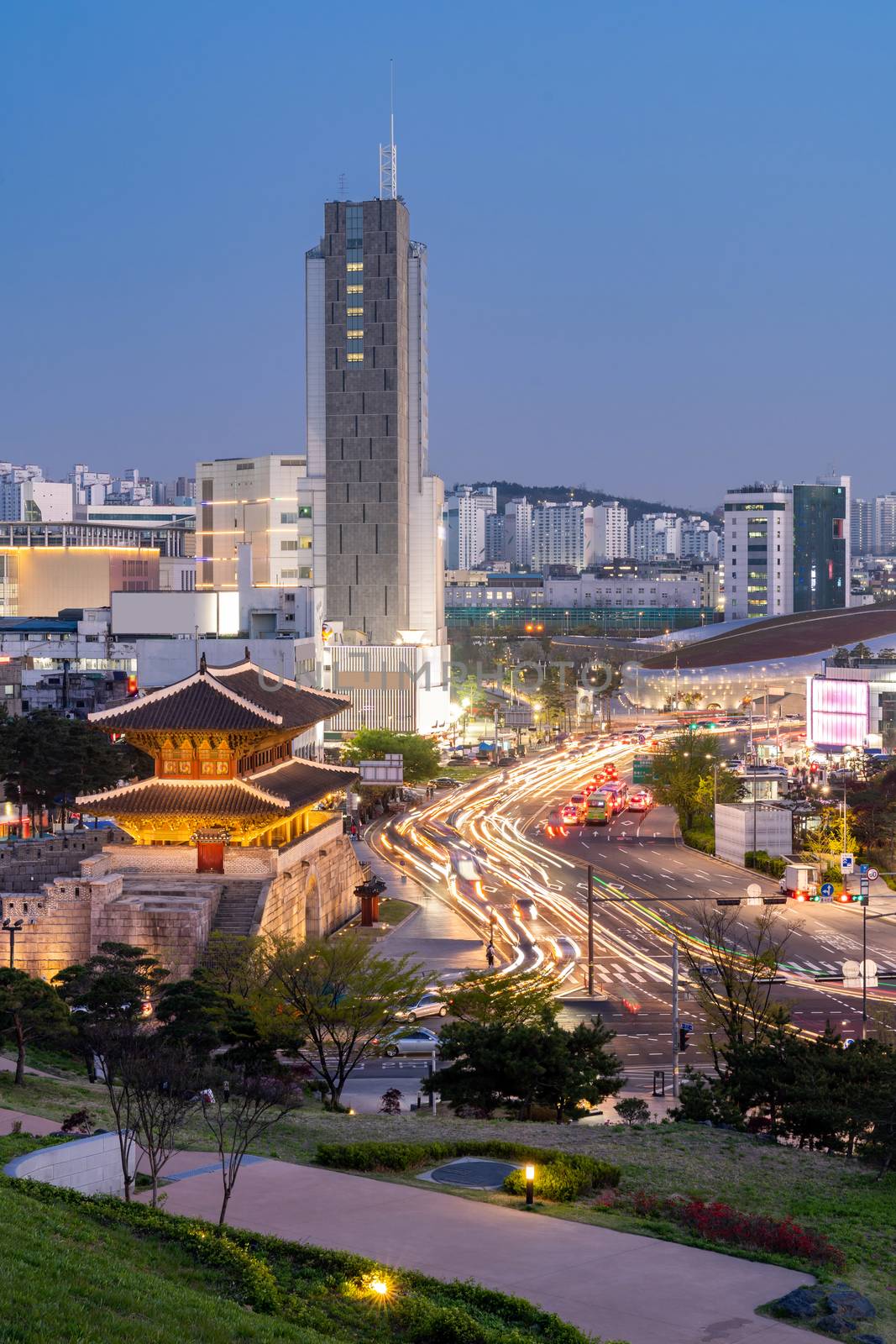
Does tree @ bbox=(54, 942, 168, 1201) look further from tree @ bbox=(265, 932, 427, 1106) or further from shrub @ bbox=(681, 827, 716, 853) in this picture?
shrub @ bbox=(681, 827, 716, 853)

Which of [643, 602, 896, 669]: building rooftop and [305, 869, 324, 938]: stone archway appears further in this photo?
[643, 602, 896, 669]: building rooftop

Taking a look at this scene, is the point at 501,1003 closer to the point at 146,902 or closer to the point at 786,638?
the point at 146,902

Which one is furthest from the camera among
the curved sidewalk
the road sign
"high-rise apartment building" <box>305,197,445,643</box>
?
"high-rise apartment building" <box>305,197,445,643</box>

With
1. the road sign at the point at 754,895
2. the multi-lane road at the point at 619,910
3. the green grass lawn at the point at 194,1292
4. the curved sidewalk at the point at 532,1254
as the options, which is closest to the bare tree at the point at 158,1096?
the curved sidewalk at the point at 532,1254

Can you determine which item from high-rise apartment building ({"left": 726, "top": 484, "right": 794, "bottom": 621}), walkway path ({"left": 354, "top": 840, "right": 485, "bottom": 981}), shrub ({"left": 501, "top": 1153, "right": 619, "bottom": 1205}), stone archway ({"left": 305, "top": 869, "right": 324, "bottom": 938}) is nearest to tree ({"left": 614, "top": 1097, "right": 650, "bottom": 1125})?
shrub ({"left": 501, "top": 1153, "right": 619, "bottom": 1205})

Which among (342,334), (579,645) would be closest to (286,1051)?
(342,334)

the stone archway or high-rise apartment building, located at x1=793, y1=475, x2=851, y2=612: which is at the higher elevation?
high-rise apartment building, located at x1=793, y1=475, x2=851, y2=612

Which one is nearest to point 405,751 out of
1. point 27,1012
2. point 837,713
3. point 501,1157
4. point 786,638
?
point 837,713
